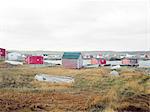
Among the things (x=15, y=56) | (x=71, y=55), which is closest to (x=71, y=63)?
(x=71, y=55)

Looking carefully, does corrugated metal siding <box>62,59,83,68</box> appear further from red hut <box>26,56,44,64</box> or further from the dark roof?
red hut <box>26,56,44,64</box>

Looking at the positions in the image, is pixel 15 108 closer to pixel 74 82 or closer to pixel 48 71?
pixel 74 82

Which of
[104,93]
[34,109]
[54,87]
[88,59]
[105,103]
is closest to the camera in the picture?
[34,109]

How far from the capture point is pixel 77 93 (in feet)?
30.6

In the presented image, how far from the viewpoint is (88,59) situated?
20.9 metres

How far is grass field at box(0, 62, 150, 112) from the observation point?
8.16 meters

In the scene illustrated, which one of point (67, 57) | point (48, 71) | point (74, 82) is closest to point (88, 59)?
point (67, 57)

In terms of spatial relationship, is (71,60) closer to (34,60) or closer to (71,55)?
(71,55)

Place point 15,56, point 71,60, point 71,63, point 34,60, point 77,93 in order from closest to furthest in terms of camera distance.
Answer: point 77,93 < point 71,63 < point 71,60 < point 34,60 < point 15,56

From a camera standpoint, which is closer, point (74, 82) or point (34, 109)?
point (34, 109)

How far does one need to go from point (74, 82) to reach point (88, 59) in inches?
415

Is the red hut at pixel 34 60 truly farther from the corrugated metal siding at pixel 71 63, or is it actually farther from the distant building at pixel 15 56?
the distant building at pixel 15 56

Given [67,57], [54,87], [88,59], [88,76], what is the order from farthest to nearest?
1. [88,59]
2. [67,57]
3. [88,76]
4. [54,87]

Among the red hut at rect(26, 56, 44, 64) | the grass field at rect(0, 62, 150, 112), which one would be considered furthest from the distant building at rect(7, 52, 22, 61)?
the grass field at rect(0, 62, 150, 112)
